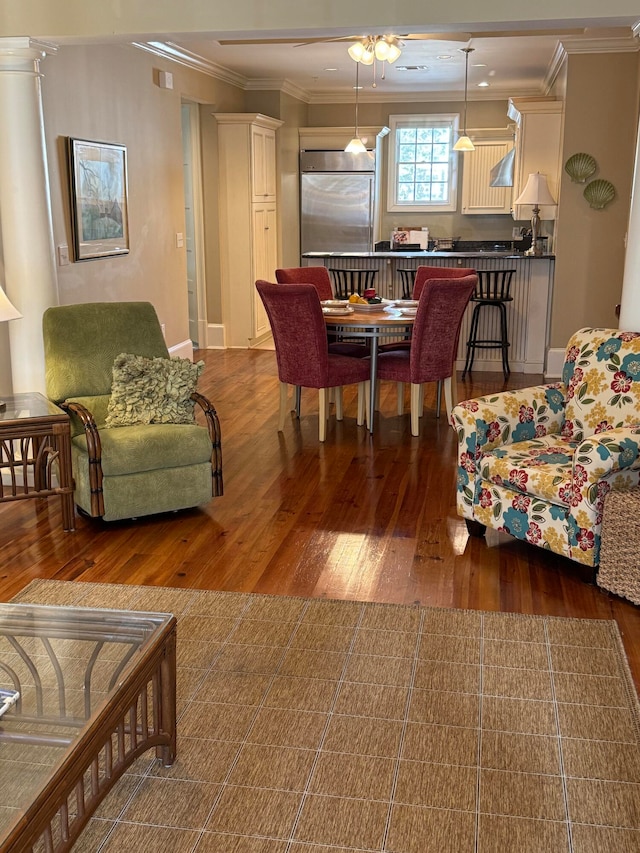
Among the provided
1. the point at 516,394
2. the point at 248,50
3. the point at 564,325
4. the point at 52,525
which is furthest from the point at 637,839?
the point at 248,50

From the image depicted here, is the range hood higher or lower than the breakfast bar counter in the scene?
higher

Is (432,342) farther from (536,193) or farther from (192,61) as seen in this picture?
(192,61)

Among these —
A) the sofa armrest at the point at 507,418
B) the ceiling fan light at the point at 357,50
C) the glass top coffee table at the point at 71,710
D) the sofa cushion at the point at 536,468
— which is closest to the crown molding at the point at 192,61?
the ceiling fan light at the point at 357,50

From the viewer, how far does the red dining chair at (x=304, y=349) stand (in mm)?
5211

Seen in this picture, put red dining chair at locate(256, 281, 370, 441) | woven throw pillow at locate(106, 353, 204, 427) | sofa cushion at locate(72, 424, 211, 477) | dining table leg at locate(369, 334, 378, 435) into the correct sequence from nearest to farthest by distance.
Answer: sofa cushion at locate(72, 424, 211, 477), woven throw pillow at locate(106, 353, 204, 427), red dining chair at locate(256, 281, 370, 441), dining table leg at locate(369, 334, 378, 435)

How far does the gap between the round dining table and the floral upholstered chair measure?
1.59 meters

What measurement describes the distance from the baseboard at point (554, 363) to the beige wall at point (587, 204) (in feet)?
0.23

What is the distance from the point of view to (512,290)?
24.8 feet

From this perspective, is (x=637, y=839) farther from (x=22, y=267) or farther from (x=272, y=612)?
(x=22, y=267)

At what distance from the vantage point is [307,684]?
2.74m

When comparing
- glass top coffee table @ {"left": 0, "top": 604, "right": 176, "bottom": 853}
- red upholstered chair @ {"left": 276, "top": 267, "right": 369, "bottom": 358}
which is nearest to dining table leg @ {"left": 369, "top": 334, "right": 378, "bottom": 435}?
red upholstered chair @ {"left": 276, "top": 267, "right": 369, "bottom": 358}

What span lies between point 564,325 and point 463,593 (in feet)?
15.1

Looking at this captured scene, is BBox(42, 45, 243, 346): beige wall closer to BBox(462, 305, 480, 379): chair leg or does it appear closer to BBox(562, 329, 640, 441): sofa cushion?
BBox(462, 305, 480, 379): chair leg

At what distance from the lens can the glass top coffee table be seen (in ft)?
5.54
